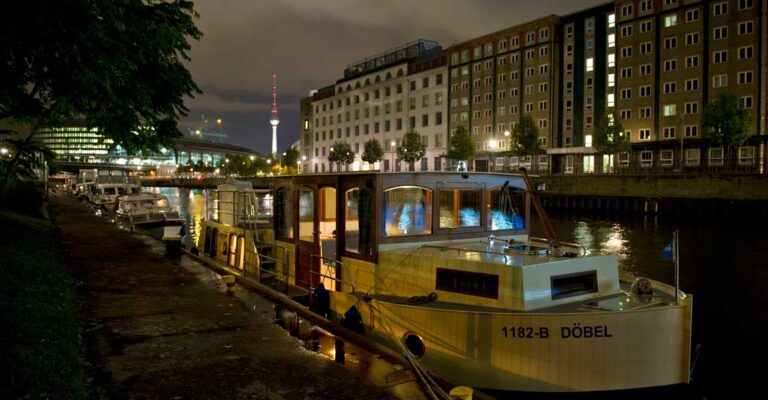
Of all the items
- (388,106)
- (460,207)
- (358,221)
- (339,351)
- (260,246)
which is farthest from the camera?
(388,106)

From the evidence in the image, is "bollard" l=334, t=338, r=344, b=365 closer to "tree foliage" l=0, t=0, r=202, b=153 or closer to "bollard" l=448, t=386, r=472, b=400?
"bollard" l=448, t=386, r=472, b=400

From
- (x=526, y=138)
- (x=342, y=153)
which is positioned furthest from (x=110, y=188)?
(x=342, y=153)

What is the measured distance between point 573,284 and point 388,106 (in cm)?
8932

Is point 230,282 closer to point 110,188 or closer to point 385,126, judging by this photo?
point 110,188

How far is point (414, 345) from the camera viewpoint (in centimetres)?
973

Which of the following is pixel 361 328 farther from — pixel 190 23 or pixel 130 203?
pixel 130 203

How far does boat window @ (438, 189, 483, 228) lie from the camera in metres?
11.1

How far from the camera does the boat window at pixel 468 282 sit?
8914 millimetres

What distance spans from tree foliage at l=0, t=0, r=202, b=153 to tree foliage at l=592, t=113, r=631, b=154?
60021mm

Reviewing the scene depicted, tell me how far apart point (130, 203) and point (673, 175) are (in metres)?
48.7

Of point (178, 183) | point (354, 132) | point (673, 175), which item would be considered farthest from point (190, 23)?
point (178, 183)

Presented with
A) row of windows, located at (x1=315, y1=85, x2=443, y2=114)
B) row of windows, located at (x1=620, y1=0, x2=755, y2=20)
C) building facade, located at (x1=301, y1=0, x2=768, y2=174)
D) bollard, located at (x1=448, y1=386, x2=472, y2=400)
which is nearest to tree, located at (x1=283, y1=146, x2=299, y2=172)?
row of windows, located at (x1=315, y1=85, x2=443, y2=114)

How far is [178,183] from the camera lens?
591ft

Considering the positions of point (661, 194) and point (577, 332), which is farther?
point (661, 194)
